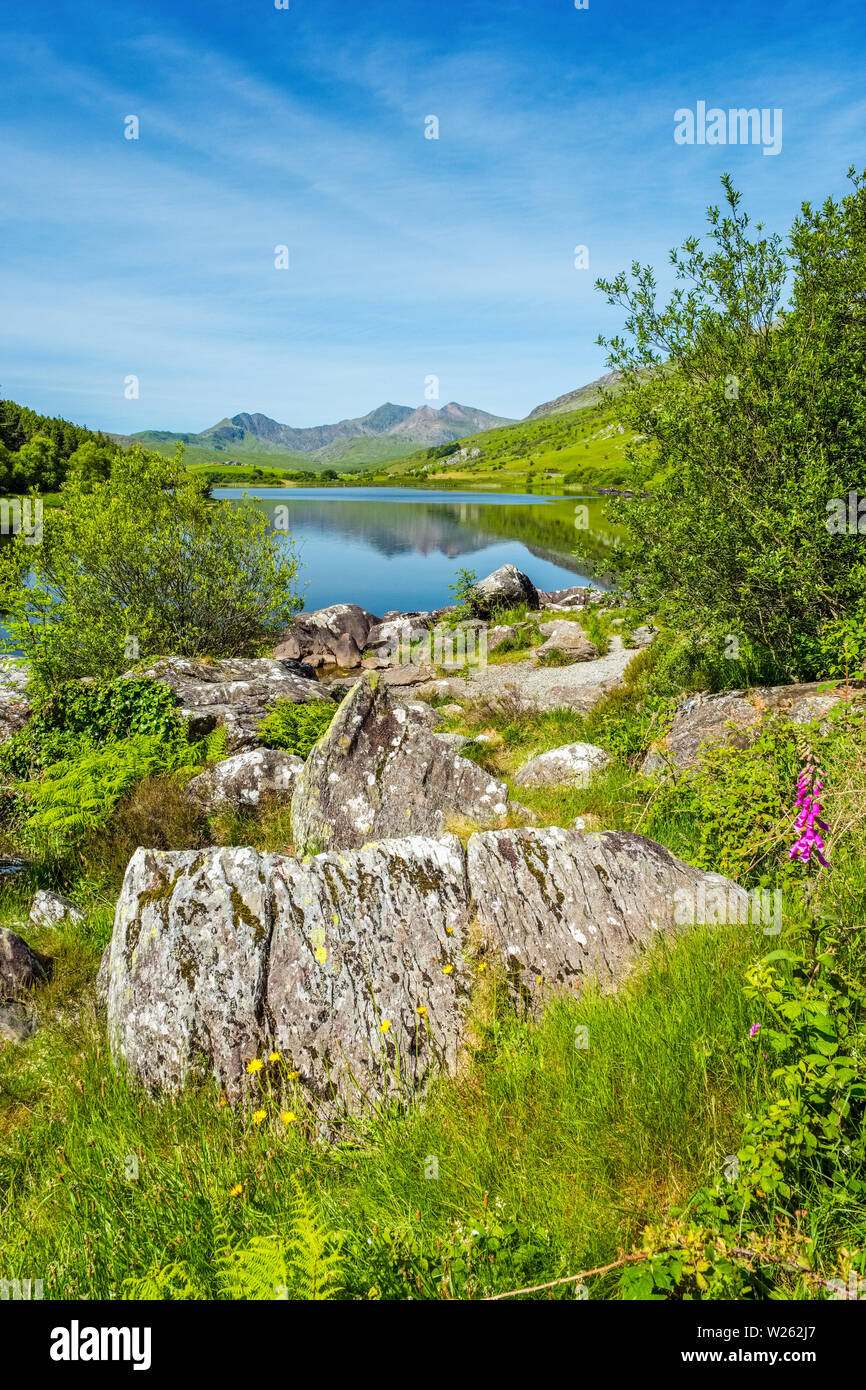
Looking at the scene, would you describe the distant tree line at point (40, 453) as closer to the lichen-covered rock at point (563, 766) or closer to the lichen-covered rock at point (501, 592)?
the lichen-covered rock at point (501, 592)

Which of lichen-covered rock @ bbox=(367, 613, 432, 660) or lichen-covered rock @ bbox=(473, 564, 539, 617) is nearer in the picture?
lichen-covered rock @ bbox=(367, 613, 432, 660)

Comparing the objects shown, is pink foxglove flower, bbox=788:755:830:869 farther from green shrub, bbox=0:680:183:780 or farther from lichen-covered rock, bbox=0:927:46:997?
green shrub, bbox=0:680:183:780

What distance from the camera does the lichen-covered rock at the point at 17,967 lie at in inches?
231

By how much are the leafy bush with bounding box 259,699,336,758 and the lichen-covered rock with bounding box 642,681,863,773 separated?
5.99 meters

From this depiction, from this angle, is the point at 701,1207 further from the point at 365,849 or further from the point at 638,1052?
the point at 365,849

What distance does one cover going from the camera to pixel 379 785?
8445 millimetres

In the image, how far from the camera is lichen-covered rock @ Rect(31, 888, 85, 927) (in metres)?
7.25

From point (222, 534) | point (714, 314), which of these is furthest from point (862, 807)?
point (222, 534)

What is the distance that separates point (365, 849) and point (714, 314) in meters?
10.3

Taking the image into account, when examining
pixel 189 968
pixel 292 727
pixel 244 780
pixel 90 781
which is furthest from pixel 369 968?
pixel 292 727

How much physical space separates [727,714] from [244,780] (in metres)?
7.29

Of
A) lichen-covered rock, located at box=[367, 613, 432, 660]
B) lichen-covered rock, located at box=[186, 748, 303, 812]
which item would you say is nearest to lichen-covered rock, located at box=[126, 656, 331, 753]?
lichen-covered rock, located at box=[186, 748, 303, 812]

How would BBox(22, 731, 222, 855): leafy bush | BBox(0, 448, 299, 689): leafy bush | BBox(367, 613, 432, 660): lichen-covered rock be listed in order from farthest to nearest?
1. BBox(367, 613, 432, 660): lichen-covered rock
2. BBox(0, 448, 299, 689): leafy bush
3. BBox(22, 731, 222, 855): leafy bush

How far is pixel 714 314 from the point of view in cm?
1030
